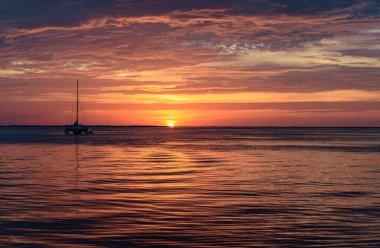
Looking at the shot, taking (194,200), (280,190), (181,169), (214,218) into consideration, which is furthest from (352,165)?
(214,218)

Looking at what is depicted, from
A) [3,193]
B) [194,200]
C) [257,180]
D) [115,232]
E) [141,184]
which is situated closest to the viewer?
[115,232]

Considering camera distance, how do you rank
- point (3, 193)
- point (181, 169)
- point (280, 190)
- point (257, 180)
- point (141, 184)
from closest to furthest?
point (3, 193) → point (280, 190) → point (141, 184) → point (257, 180) → point (181, 169)

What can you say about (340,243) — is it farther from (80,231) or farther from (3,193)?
(3,193)

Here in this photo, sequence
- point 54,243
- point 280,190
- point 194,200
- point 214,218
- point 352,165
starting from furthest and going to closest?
point 352,165
point 280,190
point 194,200
point 214,218
point 54,243

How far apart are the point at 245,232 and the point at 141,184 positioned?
13.9 metres

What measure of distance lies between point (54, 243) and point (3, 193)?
11.6 metres

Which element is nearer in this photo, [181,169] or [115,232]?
[115,232]

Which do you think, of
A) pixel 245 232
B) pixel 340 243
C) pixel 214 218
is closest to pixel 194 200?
pixel 214 218

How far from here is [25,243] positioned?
583 inches

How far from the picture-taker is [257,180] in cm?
3180

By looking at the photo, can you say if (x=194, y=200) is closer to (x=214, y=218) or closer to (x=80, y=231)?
(x=214, y=218)

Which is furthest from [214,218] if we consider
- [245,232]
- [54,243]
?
[54,243]

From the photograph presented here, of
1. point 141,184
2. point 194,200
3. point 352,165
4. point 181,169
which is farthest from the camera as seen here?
point 352,165

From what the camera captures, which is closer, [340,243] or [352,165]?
[340,243]
